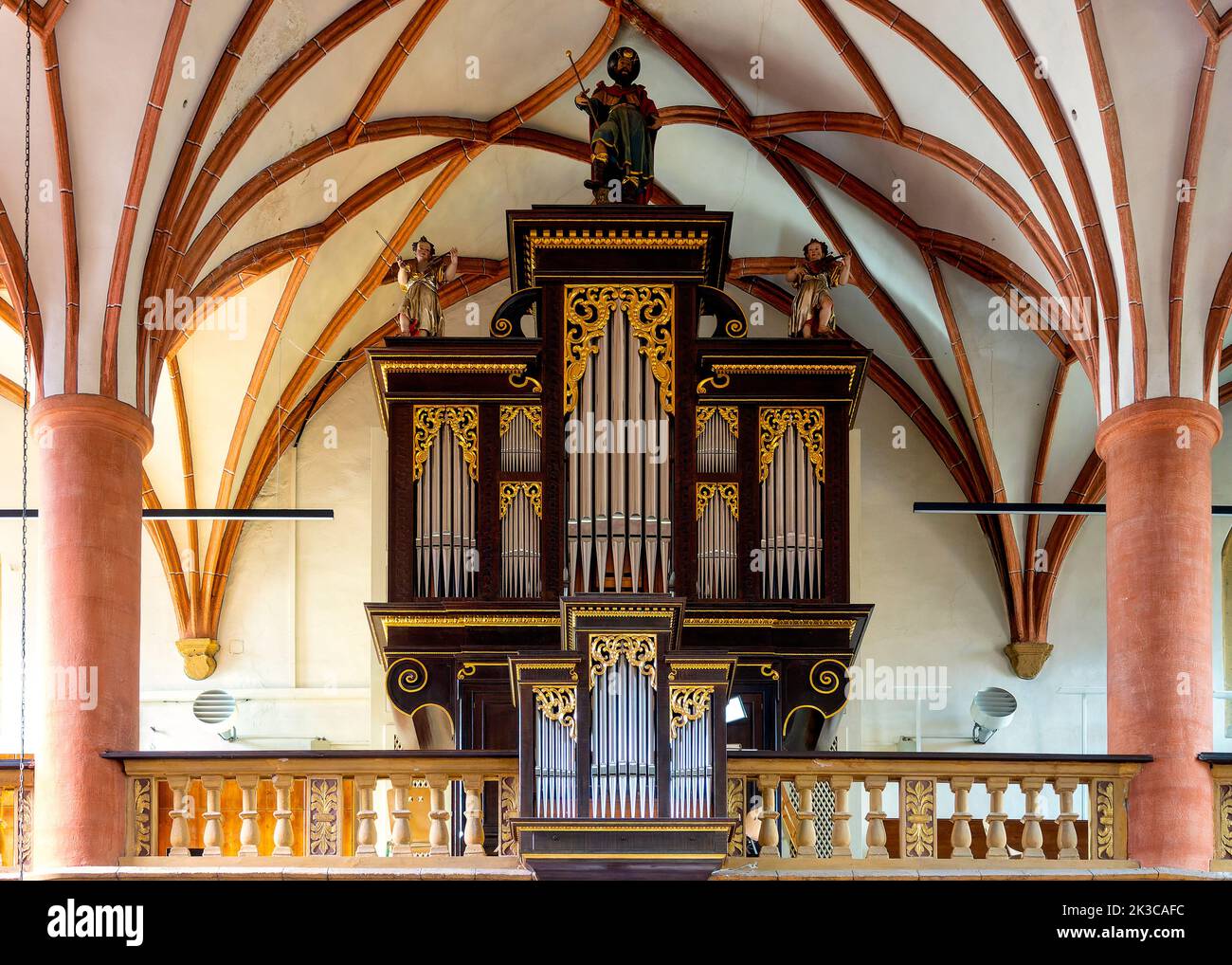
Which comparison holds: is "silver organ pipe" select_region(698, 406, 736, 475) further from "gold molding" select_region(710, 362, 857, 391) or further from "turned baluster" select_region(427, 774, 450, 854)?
"turned baluster" select_region(427, 774, 450, 854)

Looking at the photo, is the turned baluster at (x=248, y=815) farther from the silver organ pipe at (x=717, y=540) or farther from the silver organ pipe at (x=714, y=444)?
the silver organ pipe at (x=714, y=444)

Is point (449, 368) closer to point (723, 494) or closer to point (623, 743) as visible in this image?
point (723, 494)

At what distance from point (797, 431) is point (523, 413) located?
248 centimetres

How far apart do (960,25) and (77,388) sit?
→ 8875 millimetres

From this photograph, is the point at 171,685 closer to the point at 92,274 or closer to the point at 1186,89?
the point at 92,274

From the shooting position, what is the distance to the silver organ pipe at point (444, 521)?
55.8 ft

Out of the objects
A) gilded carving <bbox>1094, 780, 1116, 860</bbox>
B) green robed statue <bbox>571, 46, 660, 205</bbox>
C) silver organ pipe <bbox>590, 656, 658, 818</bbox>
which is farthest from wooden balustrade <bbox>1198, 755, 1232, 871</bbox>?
green robed statue <bbox>571, 46, 660, 205</bbox>

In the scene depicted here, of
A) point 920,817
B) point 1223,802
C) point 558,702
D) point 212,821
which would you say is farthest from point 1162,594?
point 212,821

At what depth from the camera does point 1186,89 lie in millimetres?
17156

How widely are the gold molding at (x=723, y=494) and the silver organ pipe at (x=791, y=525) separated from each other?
245 millimetres

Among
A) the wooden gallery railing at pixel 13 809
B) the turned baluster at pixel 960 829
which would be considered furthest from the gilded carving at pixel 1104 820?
the wooden gallery railing at pixel 13 809

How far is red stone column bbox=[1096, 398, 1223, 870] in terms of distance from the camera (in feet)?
53.1
